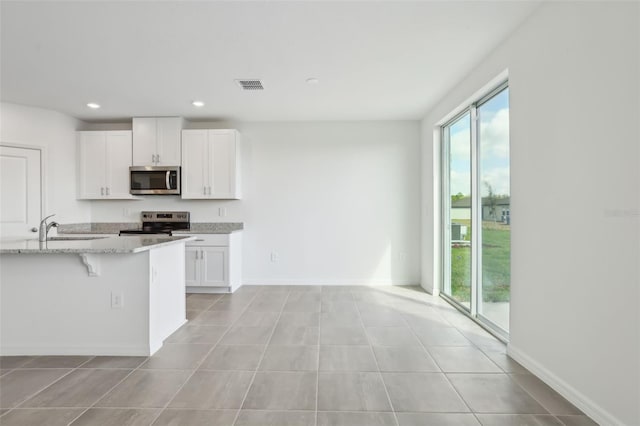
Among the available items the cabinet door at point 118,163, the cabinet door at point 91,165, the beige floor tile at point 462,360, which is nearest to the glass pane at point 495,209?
the beige floor tile at point 462,360

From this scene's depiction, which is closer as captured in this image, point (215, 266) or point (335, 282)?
point (215, 266)

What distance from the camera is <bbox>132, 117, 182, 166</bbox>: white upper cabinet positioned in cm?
483

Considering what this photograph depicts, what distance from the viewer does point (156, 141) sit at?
15.9ft

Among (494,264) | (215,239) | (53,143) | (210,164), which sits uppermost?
(53,143)

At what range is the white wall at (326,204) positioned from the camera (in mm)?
5121

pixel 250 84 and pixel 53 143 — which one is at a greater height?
pixel 250 84

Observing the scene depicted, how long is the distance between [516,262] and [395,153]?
2928mm

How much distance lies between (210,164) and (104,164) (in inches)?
64.6

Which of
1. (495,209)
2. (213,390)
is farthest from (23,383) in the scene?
(495,209)

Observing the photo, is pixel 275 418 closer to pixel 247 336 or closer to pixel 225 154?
→ pixel 247 336

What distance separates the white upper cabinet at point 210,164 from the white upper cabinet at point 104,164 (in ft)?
3.02

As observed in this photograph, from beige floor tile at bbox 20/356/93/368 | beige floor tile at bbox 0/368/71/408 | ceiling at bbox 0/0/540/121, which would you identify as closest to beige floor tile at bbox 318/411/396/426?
beige floor tile at bbox 0/368/71/408

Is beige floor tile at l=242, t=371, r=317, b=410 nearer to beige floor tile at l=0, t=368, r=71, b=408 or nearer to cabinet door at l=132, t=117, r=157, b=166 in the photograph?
beige floor tile at l=0, t=368, r=71, b=408

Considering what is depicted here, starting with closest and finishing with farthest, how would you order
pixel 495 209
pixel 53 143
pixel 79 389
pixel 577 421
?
pixel 577 421 → pixel 79 389 → pixel 495 209 → pixel 53 143
